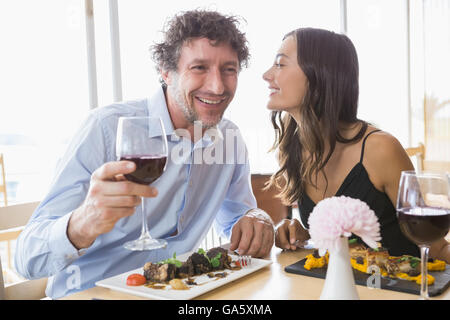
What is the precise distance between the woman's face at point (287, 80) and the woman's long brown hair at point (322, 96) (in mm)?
23

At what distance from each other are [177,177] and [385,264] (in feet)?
2.71

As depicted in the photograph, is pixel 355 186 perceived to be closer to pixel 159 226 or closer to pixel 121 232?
pixel 159 226

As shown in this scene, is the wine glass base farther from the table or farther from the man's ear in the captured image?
the man's ear

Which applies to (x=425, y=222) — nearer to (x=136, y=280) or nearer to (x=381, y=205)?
(x=136, y=280)

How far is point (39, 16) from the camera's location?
98.1 inches

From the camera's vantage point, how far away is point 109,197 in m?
0.96

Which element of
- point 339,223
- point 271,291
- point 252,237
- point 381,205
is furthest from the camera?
point 381,205

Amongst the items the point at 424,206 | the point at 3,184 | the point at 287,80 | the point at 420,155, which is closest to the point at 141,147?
the point at 424,206

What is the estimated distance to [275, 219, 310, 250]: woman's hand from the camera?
4.79 feet

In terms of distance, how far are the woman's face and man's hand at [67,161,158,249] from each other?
1088 millimetres

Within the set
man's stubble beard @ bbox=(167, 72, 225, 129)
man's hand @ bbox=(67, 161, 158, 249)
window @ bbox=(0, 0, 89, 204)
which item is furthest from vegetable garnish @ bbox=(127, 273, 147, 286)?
window @ bbox=(0, 0, 89, 204)

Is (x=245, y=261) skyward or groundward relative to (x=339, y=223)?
groundward
